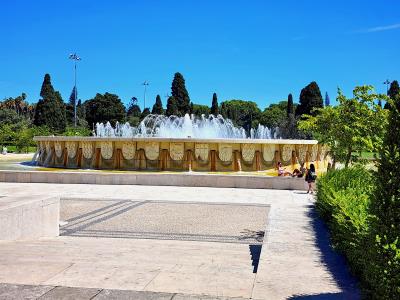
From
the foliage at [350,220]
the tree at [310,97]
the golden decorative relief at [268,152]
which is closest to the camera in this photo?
the foliage at [350,220]

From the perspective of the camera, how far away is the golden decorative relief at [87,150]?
20938 mm

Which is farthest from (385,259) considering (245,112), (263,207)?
(245,112)

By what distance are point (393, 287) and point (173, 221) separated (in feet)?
24.1

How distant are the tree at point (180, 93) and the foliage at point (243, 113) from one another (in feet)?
55.6

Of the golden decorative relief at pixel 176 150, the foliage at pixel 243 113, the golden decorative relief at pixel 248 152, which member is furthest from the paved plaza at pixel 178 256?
the foliage at pixel 243 113

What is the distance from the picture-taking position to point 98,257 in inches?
234

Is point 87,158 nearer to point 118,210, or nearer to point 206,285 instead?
point 118,210

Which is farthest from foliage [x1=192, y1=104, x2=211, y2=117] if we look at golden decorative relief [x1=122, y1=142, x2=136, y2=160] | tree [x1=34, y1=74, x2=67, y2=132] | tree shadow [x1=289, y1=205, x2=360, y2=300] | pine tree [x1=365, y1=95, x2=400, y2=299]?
pine tree [x1=365, y1=95, x2=400, y2=299]

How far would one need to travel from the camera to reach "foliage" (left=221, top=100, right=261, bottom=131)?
313ft

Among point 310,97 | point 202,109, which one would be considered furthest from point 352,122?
point 202,109

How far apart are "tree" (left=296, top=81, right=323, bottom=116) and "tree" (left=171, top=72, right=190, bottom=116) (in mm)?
18579

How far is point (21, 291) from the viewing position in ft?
13.8

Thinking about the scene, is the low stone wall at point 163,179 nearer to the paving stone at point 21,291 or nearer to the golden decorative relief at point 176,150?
the golden decorative relief at point 176,150

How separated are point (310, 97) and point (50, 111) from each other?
3848 centimetres
